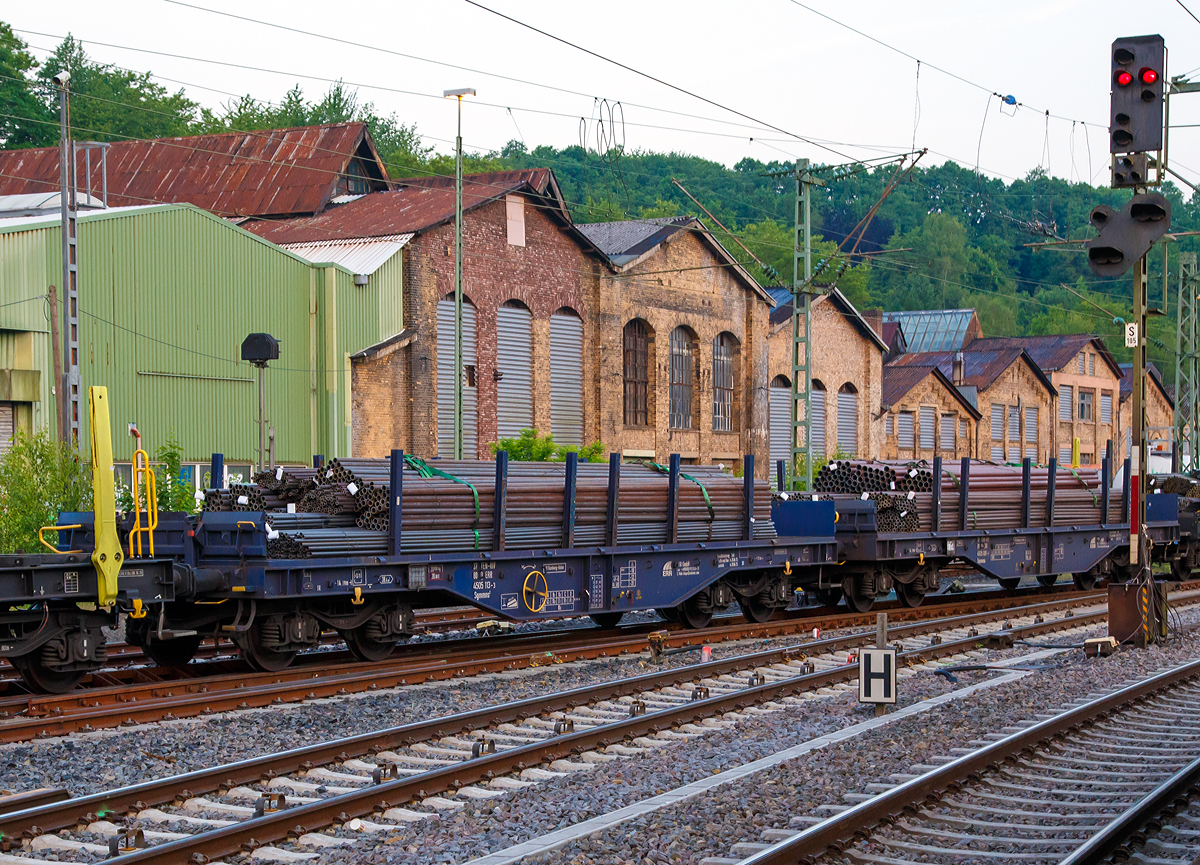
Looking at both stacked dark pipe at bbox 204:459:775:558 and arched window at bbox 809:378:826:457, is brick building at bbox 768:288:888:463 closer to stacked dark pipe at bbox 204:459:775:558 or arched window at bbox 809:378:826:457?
arched window at bbox 809:378:826:457

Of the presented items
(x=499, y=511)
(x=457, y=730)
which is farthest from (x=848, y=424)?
(x=457, y=730)

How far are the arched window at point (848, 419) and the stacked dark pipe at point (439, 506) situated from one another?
3466 centimetres

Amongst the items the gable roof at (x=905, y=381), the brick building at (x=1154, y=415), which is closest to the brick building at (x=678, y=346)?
the gable roof at (x=905, y=381)

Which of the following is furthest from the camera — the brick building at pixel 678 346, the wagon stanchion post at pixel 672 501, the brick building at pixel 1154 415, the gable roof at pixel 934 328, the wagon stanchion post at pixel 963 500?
the gable roof at pixel 934 328

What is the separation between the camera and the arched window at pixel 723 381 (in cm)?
4503

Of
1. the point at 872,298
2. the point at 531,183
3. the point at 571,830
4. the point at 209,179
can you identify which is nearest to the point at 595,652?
the point at 571,830

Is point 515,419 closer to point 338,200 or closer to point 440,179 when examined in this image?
point 338,200

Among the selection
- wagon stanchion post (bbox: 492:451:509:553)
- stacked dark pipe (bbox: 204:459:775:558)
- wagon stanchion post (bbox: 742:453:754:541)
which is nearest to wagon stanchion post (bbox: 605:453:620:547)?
stacked dark pipe (bbox: 204:459:775:558)

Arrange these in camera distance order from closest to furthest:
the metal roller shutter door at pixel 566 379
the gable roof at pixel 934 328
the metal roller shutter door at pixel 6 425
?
the metal roller shutter door at pixel 6 425 < the metal roller shutter door at pixel 566 379 < the gable roof at pixel 934 328

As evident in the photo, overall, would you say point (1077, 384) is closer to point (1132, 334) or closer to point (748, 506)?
point (748, 506)

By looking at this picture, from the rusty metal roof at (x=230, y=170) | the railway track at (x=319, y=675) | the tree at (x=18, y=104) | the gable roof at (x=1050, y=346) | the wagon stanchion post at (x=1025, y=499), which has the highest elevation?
the tree at (x=18, y=104)

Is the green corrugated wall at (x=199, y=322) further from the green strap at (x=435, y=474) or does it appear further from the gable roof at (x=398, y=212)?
the green strap at (x=435, y=474)

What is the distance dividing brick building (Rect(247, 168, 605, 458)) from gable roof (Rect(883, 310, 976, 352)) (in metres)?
44.6

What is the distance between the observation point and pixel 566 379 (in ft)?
129
